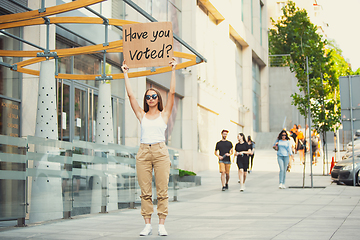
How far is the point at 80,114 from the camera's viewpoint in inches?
661

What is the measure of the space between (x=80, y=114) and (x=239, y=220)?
30.5ft

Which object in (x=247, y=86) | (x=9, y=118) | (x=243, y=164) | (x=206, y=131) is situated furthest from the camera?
(x=247, y=86)

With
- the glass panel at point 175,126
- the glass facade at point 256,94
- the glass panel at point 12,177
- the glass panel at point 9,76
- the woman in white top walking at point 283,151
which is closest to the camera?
the glass panel at point 12,177

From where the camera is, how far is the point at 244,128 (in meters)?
41.1

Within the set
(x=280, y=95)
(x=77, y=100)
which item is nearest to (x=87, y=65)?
(x=77, y=100)

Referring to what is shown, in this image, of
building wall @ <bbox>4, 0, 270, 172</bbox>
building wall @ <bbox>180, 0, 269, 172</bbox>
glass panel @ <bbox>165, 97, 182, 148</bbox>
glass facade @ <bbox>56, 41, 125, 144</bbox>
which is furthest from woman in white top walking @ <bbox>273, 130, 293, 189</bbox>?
building wall @ <bbox>180, 0, 269, 172</bbox>

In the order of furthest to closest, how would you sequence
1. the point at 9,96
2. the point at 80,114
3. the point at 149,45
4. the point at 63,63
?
the point at 80,114 → the point at 63,63 → the point at 9,96 → the point at 149,45

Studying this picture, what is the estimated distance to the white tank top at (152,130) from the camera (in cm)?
662

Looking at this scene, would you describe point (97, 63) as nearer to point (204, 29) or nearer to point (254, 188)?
point (254, 188)

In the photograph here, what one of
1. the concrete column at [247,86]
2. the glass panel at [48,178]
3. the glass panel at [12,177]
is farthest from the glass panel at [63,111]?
the concrete column at [247,86]

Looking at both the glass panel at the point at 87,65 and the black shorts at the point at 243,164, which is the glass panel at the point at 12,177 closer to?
the glass panel at the point at 87,65

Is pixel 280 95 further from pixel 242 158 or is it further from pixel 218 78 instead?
pixel 242 158

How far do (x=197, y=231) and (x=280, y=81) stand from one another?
4446 cm

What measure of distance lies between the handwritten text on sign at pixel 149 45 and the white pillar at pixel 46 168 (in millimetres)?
2299
